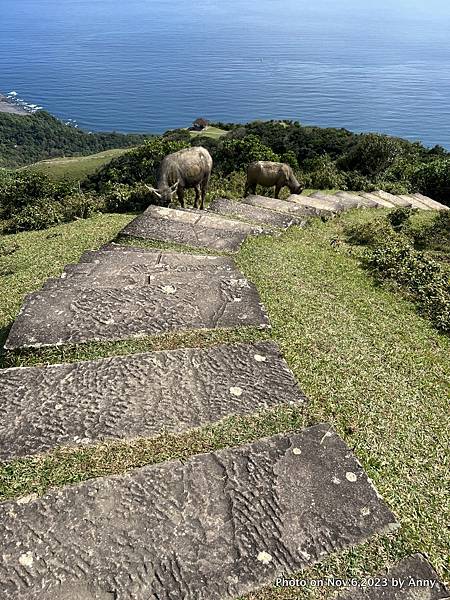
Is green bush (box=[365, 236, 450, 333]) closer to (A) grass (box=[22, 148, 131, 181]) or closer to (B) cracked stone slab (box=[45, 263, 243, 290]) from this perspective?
(B) cracked stone slab (box=[45, 263, 243, 290])

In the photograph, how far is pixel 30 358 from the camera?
3369mm

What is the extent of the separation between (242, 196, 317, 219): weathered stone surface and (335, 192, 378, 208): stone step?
8.81 ft

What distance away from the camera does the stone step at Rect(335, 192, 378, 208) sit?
13.9m

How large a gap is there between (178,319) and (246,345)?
623 mm

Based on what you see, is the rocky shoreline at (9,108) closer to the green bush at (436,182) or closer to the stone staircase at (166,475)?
the green bush at (436,182)

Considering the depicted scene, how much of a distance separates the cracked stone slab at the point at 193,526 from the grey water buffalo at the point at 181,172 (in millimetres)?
8134

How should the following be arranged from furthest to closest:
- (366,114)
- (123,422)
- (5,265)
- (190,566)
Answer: (366,114)
(5,265)
(123,422)
(190,566)

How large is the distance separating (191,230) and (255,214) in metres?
3.06

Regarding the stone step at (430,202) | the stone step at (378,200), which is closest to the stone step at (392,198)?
the stone step at (378,200)

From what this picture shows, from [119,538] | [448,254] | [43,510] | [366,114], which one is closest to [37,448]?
[43,510]

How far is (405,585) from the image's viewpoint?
85.7 inches

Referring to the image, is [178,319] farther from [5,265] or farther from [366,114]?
[366,114]

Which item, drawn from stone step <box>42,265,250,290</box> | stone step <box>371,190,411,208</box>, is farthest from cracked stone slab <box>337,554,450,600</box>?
stone step <box>371,190,411,208</box>

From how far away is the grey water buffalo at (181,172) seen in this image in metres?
10.2
